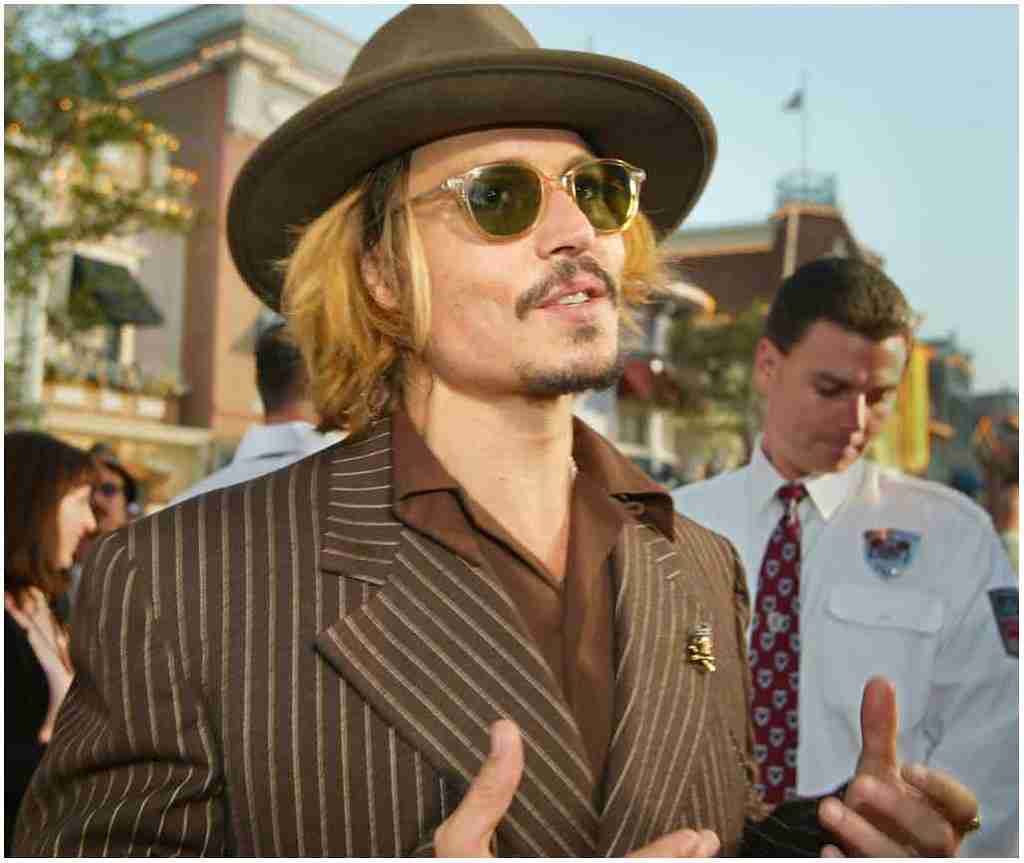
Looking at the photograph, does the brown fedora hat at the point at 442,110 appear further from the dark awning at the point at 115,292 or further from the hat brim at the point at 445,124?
the dark awning at the point at 115,292

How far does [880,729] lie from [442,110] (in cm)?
138

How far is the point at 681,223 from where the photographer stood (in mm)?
2785

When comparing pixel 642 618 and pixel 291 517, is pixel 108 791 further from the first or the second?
pixel 642 618

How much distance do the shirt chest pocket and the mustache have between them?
1547mm

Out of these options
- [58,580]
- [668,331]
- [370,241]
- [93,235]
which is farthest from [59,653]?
[668,331]

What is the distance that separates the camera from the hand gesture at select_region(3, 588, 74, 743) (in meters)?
3.89

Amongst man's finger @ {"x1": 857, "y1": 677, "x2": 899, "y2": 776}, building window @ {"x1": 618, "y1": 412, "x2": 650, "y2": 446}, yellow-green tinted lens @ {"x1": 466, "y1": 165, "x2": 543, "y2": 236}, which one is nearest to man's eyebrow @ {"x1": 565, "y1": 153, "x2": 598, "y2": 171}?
yellow-green tinted lens @ {"x1": 466, "y1": 165, "x2": 543, "y2": 236}

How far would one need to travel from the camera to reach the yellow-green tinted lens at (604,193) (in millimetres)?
2229

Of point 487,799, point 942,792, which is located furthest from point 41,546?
point 942,792

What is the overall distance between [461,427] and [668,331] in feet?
98.9

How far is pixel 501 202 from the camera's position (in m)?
2.13

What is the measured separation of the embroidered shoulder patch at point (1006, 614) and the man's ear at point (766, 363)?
96cm

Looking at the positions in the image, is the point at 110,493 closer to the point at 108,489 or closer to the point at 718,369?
the point at 108,489

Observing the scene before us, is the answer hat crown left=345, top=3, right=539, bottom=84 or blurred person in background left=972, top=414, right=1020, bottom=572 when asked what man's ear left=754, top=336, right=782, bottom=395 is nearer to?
hat crown left=345, top=3, right=539, bottom=84
